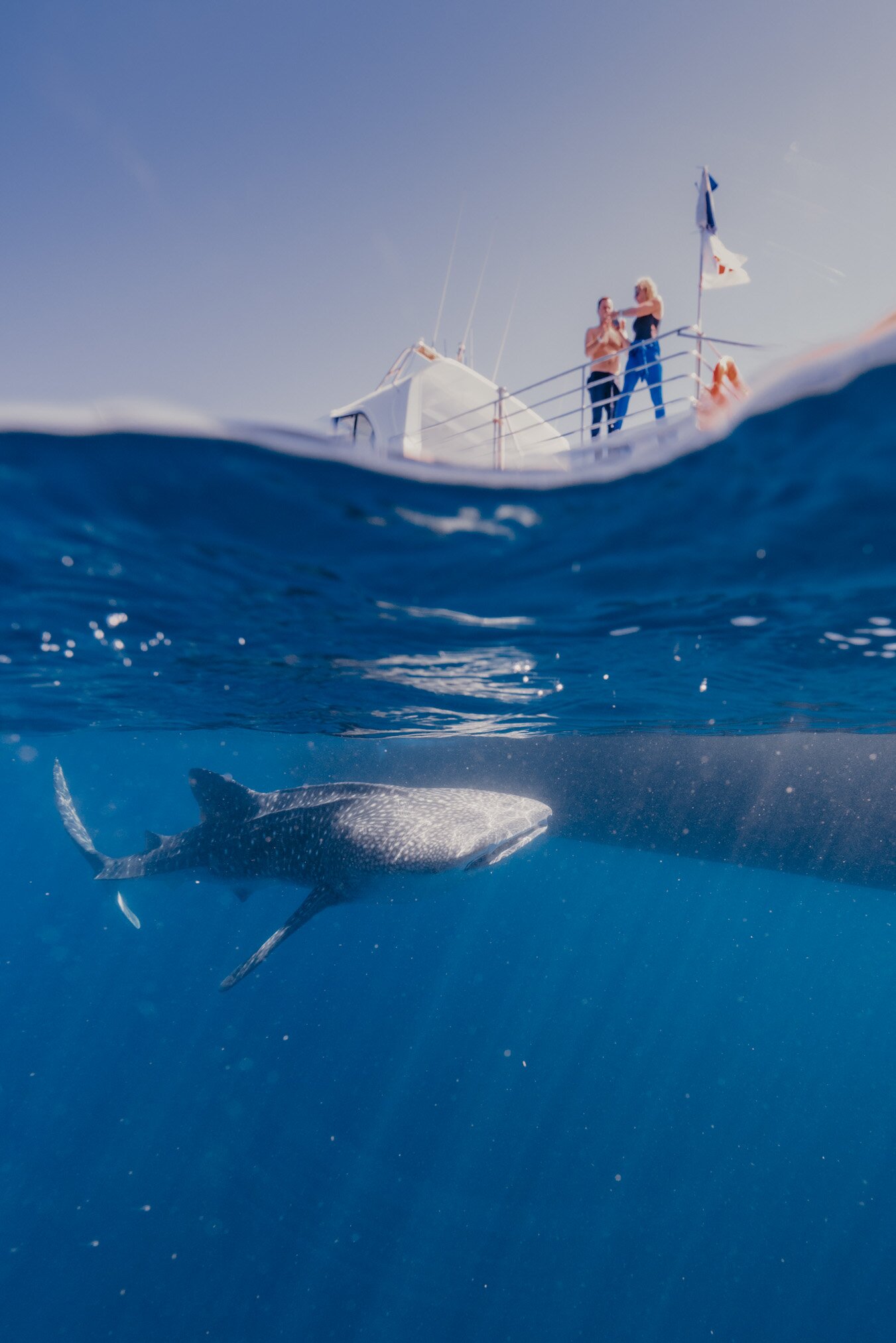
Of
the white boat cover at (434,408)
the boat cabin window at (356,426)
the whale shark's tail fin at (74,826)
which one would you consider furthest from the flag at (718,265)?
the whale shark's tail fin at (74,826)

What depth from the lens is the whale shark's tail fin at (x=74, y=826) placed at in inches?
572

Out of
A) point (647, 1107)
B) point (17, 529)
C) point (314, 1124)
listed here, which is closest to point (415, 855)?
point (17, 529)

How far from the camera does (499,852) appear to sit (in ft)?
28.1

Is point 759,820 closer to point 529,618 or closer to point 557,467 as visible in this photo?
point 529,618

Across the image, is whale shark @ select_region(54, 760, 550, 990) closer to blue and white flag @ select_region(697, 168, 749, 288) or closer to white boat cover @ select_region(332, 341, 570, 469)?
white boat cover @ select_region(332, 341, 570, 469)

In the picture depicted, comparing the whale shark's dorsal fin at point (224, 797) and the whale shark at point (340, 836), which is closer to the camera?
the whale shark at point (340, 836)

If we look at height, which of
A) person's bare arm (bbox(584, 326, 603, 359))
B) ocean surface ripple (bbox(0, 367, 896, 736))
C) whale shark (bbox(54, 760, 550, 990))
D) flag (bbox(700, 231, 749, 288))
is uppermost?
flag (bbox(700, 231, 749, 288))

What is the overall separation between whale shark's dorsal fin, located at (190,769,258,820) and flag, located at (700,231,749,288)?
33.0 ft

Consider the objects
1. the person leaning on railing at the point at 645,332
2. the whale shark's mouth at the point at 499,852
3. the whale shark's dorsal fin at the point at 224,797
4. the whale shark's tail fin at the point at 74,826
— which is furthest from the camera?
the whale shark's tail fin at the point at 74,826

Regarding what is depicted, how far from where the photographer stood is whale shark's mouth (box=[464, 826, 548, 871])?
27.6 feet

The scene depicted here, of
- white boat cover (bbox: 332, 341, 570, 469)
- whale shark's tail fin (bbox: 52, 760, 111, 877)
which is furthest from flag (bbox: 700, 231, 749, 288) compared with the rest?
whale shark's tail fin (bbox: 52, 760, 111, 877)

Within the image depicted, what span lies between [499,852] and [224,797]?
5.17m

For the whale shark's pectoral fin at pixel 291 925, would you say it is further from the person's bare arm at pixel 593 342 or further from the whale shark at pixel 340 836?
the person's bare arm at pixel 593 342

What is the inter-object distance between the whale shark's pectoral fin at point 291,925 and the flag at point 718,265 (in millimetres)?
9942
